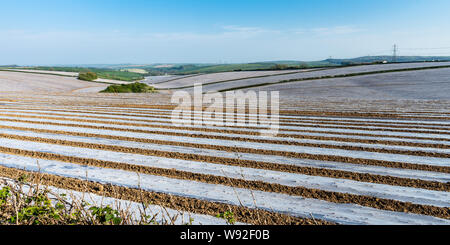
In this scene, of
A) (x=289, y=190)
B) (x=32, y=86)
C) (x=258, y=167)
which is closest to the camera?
(x=289, y=190)

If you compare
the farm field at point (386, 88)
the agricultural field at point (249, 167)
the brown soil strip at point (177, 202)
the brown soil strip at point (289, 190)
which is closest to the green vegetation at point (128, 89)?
the farm field at point (386, 88)

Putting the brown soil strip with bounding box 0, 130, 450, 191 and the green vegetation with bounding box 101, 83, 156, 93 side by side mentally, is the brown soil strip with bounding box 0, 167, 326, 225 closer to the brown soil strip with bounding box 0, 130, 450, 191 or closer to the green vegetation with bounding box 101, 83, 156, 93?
the brown soil strip with bounding box 0, 130, 450, 191

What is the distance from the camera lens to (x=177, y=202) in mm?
3844

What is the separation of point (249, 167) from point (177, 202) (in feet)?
5.85

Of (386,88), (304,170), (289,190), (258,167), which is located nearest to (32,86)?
(258,167)

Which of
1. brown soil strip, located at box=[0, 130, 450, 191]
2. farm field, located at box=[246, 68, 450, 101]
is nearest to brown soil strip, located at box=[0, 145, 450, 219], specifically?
brown soil strip, located at box=[0, 130, 450, 191]

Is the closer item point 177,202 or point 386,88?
point 177,202

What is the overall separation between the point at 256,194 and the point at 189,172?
1364 mm

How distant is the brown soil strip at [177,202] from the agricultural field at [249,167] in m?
0.01

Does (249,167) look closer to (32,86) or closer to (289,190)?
A: (289,190)

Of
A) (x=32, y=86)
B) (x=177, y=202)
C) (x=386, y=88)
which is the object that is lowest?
(x=177, y=202)

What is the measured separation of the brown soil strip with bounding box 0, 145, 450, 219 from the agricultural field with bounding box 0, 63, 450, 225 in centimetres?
1
